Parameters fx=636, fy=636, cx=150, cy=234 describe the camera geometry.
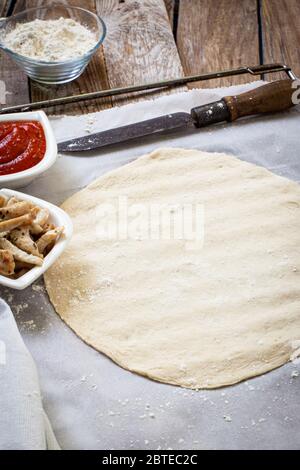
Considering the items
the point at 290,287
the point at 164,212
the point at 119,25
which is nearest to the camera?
the point at 290,287

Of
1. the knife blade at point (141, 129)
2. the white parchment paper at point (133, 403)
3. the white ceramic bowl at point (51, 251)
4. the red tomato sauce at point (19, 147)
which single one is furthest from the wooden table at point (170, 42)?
the white parchment paper at point (133, 403)

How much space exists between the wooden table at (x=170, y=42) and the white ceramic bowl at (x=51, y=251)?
704 millimetres

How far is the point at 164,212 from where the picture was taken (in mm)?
2223

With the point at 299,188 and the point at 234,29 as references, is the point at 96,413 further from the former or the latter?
the point at 234,29

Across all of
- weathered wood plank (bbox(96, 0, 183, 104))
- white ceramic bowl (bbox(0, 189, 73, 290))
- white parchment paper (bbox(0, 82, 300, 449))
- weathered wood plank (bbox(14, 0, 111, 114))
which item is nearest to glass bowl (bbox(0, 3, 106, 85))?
weathered wood plank (bbox(14, 0, 111, 114))

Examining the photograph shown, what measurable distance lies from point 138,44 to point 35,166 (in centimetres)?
104

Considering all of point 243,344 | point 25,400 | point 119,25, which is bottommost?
point 243,344

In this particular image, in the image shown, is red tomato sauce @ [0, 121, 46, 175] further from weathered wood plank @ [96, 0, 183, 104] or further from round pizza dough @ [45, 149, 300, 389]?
weathered wood plank @ [96, 0, 183, 104]

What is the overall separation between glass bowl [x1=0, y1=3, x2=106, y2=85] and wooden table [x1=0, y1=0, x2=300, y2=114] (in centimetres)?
8

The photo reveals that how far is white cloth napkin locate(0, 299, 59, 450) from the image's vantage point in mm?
1550

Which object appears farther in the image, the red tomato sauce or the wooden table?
the wooden table

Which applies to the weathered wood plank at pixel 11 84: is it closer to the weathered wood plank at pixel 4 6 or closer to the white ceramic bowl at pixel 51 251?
the weathered wood plank at pixel 4 6

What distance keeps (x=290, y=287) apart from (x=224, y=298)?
21 centimetres

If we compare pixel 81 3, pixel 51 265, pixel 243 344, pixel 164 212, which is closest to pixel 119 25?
pixel 81 3
